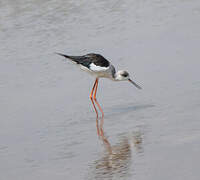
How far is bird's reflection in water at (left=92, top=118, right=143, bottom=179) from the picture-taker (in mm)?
5598

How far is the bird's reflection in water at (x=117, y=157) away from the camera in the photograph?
18.4ft

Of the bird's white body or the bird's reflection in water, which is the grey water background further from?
the bird's white body

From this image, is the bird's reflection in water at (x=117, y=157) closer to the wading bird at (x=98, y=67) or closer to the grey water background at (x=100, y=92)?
the grey water background at (x=100, y=92)

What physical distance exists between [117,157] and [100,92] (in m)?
2.66

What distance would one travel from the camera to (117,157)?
20.0ft

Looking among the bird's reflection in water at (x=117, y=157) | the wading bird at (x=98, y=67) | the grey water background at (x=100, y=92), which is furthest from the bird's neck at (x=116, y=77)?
the bird's reflection in water at (x=117, y=157)

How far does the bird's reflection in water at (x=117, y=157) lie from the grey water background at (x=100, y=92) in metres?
0.01

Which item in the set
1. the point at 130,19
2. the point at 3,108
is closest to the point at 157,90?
the point at 3,108

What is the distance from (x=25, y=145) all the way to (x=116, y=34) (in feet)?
15.0

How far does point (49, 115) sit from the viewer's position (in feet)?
25.2

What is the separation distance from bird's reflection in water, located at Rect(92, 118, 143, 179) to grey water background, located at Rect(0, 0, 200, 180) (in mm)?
11

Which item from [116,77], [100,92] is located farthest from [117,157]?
[100,92]

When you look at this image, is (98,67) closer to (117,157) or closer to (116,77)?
(116,77)

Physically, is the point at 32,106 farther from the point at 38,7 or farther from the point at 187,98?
the point at 38,7
